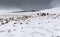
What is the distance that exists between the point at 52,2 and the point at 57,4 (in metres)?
0.28

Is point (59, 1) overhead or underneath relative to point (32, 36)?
overhead

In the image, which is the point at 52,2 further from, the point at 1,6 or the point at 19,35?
the point at 19,35

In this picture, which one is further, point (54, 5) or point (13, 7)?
point (54, 5)

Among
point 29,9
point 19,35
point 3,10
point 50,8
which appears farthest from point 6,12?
point 19,35

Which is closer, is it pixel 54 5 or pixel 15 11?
pixel 15 11

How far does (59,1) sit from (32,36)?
4328mm

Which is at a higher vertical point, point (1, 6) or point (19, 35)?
point (1, 6)

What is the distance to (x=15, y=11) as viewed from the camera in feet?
18.7

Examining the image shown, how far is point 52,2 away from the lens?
5.97 meters

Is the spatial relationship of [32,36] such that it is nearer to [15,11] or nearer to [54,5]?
[15,11]

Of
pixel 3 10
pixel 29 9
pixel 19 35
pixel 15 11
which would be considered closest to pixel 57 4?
pixel 29 9

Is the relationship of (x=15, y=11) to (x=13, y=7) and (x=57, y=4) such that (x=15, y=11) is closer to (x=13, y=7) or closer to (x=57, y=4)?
(x=13, y=7)

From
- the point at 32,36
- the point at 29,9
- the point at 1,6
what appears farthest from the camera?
the point at 29,9

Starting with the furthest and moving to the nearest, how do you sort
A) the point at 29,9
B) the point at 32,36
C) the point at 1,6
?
the point at 29,9
the point at 1,6
the point at 32,36
